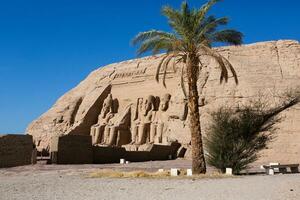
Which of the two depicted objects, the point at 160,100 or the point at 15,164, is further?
the point at 160,100

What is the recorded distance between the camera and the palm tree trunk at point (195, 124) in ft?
44.2

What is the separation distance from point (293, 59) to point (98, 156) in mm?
14333

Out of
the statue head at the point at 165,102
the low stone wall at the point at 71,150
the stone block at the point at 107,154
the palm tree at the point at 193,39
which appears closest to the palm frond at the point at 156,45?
the palm tree at the point at 193,39

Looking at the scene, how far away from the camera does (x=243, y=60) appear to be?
28.7 meters

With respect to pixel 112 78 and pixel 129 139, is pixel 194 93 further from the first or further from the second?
pixel 112 78

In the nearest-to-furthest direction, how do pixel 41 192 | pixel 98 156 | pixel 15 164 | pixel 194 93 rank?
pixel 41 192, pixel 194 93, pixel 15 164, pixel 98 156

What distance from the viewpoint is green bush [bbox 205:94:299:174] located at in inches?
556

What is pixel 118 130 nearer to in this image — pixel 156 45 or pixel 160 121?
pixel 160 121

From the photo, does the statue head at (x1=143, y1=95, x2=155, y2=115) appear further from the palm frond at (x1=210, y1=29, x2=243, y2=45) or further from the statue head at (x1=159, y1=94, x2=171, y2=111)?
the palm frond at (x1=210, y1=29, x2=243, y2=45)

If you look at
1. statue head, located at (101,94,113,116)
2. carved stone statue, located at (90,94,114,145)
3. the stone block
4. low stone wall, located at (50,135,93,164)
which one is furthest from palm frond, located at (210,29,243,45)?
statue head, located at (101,94,113,116)

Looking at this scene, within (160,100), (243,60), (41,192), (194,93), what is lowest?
(41,192)

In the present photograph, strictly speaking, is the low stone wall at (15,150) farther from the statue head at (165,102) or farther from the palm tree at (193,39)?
the statue head at (165,102)

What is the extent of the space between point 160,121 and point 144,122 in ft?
5.24

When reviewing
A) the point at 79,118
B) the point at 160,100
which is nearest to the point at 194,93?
the point at 160,100
